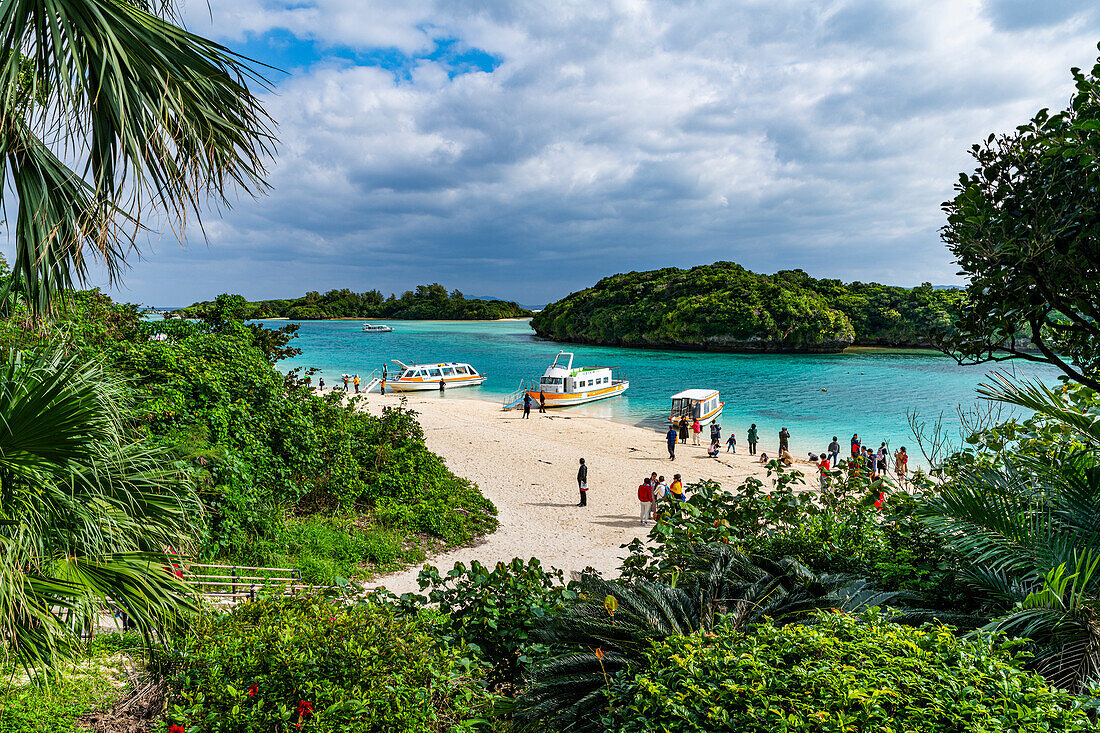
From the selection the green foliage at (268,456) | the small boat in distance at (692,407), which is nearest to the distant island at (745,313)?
the small boat in distance at (692,407)

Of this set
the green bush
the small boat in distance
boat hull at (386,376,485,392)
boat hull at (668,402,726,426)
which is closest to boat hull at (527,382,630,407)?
boat hull at (668,402,726,426)

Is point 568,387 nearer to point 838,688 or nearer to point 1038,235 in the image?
point 1038,235

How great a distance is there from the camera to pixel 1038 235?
394 cm

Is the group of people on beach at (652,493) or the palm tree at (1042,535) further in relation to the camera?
the group of people on beach at (652,493)

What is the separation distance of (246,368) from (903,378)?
57216 millimetres

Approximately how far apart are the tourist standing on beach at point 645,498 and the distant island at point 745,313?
74909 millimetres

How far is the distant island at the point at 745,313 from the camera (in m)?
83.1

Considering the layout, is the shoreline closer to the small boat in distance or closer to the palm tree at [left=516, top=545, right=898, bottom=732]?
the small boat in distance

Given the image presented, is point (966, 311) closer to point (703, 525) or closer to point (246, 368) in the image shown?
point (703, 525)

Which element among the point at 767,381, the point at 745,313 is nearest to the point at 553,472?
the point at 767,381

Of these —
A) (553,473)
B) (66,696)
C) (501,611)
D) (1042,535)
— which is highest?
(1042,535)

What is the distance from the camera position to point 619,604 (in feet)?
11.6

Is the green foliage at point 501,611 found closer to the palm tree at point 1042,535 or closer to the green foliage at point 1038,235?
the palm tree at point 1042,535

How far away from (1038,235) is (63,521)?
6.23 meters
